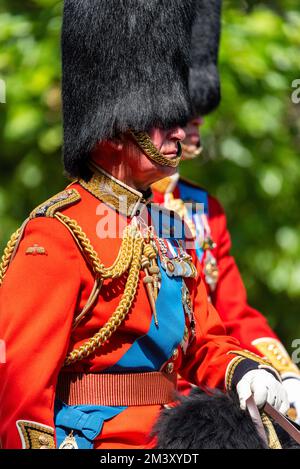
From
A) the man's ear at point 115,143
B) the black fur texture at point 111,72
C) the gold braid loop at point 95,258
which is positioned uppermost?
the black fur texture at point 111,72

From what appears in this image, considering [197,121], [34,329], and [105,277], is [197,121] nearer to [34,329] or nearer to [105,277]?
[105,277]

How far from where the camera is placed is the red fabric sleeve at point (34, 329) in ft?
7.48

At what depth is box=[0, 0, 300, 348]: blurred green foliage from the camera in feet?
14.7

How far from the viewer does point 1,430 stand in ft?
7.60

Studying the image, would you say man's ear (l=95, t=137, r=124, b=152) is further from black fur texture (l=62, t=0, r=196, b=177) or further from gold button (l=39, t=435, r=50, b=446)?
gold button (l=39, t=435, r=50, b=446)

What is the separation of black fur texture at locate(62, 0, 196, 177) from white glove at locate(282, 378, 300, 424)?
940 mm

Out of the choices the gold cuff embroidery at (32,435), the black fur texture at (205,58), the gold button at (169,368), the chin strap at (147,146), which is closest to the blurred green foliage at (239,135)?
the black fur texture at (205,58)

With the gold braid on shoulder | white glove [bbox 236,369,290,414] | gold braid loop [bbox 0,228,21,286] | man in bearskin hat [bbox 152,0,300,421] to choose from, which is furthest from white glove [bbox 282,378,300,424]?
gold braid loop [bbox 0,228,21,286]

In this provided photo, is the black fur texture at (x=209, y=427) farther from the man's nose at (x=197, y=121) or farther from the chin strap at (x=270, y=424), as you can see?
the man's nose at (x=197, y=121)

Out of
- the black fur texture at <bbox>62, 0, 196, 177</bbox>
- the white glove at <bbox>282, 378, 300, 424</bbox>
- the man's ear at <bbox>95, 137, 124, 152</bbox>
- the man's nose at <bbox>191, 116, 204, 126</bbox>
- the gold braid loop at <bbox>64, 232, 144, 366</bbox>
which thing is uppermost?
the black fur texture at <bbox>62, 0, 196, 177</bbox>

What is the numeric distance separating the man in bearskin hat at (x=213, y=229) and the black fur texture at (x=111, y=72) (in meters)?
0.94

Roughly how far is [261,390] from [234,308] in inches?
43.2

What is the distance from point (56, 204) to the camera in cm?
248

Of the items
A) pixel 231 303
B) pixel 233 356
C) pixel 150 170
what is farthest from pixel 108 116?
pixel 231 303
